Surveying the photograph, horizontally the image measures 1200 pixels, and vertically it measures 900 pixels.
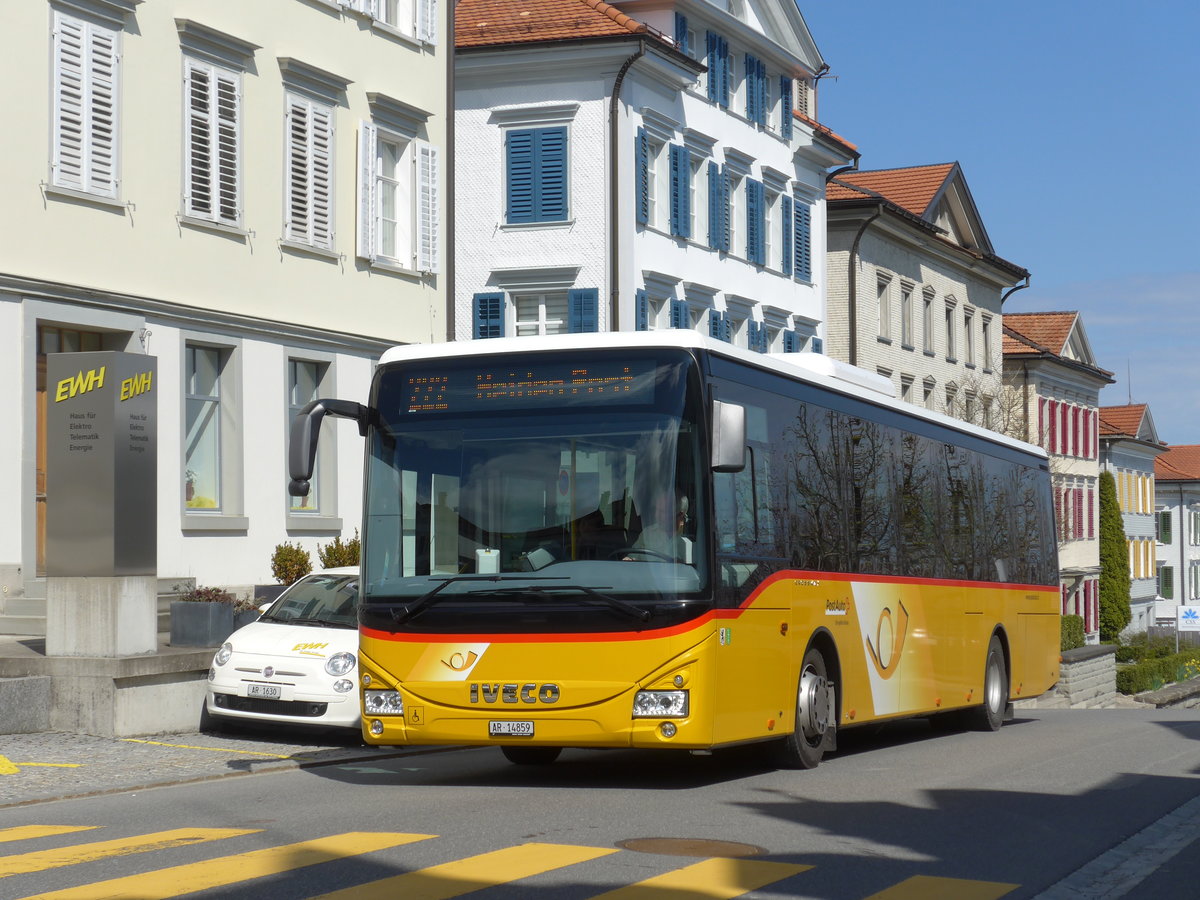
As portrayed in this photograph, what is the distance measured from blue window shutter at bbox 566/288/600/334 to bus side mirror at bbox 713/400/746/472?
76.6ft

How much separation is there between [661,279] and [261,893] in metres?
29.9

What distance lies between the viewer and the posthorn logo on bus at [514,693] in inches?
485

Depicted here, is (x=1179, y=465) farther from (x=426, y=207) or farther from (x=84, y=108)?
(x=84, y=108)

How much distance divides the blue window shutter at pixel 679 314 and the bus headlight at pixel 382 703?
25.5 m

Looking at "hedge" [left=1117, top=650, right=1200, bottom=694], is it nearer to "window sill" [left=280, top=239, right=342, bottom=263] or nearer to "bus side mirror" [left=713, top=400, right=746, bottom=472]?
Answer: "window sill" [left=280, top=239, right=342, bottom=263]

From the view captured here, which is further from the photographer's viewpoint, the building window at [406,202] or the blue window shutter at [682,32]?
the blue window shutter at [682,32]

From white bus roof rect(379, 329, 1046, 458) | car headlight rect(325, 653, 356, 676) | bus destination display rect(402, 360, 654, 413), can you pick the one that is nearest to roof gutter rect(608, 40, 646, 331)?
car headlight rect(325, 653, 356, 676)

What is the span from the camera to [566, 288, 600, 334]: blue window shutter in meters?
35.7

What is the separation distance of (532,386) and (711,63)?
29461 millimetres

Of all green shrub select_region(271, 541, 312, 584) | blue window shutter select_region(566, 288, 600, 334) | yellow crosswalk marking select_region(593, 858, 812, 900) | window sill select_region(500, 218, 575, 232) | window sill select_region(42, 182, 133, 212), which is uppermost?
window sill select_region(500, 218, 575, 232)

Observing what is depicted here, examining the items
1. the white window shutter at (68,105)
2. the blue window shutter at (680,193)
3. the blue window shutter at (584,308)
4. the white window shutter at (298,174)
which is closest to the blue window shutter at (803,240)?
the blue window shutter at (680,193)

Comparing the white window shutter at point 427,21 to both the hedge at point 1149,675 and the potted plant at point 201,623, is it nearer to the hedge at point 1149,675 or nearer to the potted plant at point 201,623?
the potted plant at point 201,623

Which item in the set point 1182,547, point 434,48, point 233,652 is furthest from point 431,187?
point 1182,547

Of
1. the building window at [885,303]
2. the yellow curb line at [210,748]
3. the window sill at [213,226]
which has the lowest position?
the yellow curb line at [210,748]
